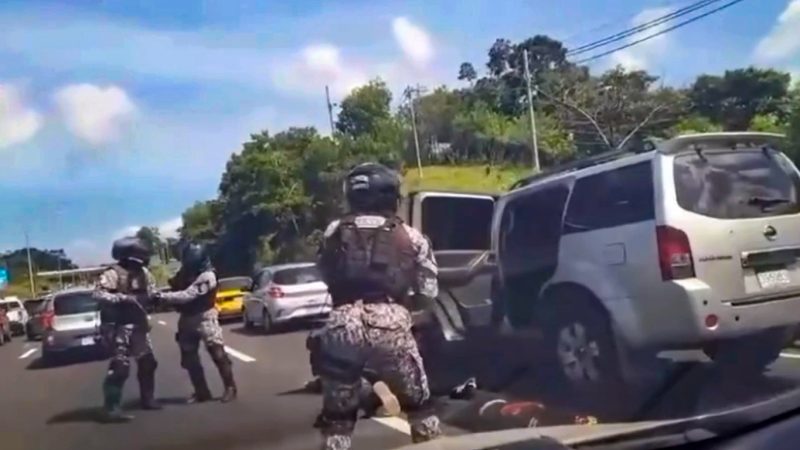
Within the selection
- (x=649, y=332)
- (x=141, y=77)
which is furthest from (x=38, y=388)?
(x=649, y=332)

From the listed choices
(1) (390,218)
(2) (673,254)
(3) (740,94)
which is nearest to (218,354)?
(1) (390,218)

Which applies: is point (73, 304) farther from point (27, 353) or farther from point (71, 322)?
point (27, 353)

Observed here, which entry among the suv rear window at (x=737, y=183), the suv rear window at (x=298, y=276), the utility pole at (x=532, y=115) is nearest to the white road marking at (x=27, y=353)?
the suv rear window at (x=298, y=276)

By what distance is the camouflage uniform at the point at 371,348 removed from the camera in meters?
3.23

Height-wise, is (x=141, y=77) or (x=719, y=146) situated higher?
(x=141, y=77)

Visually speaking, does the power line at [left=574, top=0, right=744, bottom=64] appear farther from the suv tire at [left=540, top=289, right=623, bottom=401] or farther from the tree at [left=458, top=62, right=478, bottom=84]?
the suv tire at [left=540, top=289, right=623, bottom=401]

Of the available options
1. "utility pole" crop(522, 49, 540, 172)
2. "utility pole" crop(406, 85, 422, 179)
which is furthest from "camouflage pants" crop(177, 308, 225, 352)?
"utility pole" crop(522, 49, 540, 172)

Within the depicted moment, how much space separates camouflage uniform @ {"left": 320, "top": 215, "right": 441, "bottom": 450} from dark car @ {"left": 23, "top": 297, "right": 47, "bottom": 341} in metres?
0.75

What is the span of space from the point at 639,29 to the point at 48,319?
210 centimetres

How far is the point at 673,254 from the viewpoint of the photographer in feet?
12.3

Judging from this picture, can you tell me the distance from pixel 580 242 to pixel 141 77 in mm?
1509

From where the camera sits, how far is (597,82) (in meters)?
4.03

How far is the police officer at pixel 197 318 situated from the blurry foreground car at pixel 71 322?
18 centimetres

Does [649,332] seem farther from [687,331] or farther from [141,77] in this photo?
[141,77]
